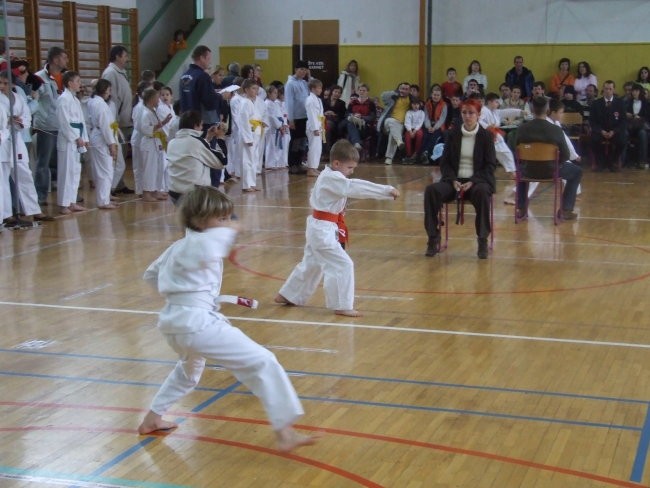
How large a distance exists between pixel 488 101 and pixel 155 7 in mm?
10151

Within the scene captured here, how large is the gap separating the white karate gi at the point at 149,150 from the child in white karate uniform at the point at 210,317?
8797 millimetres

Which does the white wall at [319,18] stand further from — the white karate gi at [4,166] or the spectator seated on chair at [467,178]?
the spectator seated on chair at [467,178]

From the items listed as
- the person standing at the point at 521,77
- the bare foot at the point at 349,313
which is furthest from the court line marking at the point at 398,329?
the person standing at the point at 521,77

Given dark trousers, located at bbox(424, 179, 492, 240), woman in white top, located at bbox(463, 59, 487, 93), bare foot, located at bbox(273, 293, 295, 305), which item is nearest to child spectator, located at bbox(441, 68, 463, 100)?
woman in white top, located at bbox(463, 59, 487, 93)

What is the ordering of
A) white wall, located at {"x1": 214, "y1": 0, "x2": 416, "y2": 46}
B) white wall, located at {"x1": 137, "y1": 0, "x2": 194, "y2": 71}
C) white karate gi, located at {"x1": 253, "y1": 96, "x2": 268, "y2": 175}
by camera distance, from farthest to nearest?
white wall, located at {"x1": 137, "y1": 0, "x2": 194, "y2": 71}
white wall, located at {"x1": 214, "y1": 0, "x2": 416, "y2": 46}
white karate gi, located at {"x1": 253, "y1": 96, "x2": 268, "y2": 175}

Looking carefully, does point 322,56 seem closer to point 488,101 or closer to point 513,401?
point 488,101

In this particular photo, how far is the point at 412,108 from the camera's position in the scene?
59.7ft

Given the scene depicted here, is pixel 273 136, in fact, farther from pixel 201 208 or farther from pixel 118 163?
pixel 201 208

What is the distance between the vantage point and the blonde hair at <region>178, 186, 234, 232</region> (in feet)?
14.3

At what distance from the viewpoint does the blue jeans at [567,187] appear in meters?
11.0

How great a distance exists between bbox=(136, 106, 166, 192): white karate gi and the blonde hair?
8781 millimetres

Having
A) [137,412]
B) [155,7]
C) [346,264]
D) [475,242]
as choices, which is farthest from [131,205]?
[155,7]

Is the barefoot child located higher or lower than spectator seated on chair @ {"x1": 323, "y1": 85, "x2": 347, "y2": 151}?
lower

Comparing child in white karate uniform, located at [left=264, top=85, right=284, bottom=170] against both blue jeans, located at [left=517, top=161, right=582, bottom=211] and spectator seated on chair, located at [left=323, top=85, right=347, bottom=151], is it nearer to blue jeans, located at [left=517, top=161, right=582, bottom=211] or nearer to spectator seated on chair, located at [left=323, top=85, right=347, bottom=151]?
spectator seated on chair, located at [left=323, top=85, right=347, bottom=151]
